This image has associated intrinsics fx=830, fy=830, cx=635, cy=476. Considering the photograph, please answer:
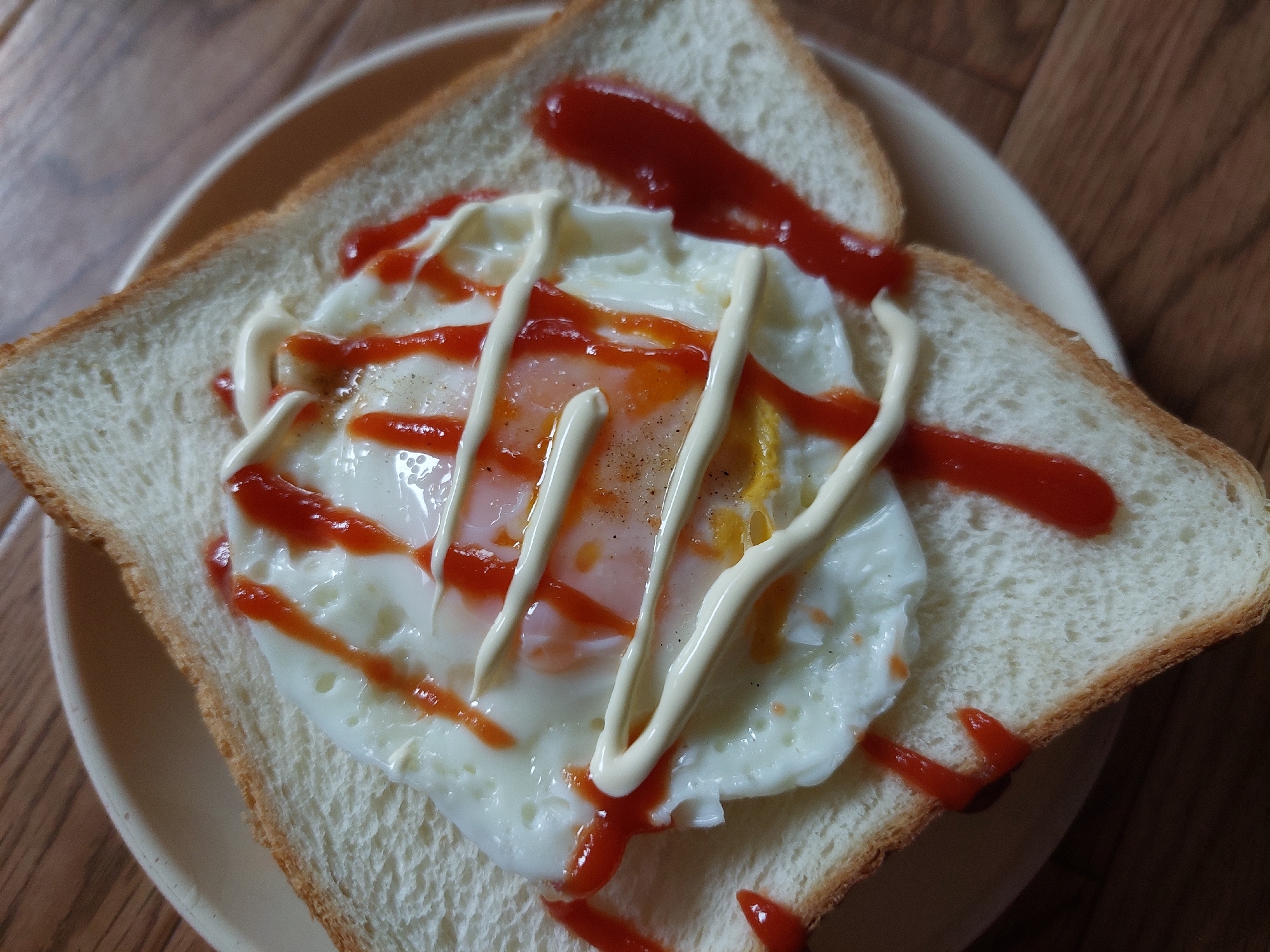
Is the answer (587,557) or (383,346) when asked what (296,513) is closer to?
(383,346)

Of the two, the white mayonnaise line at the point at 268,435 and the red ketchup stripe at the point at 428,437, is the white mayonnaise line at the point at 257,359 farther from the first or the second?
the red ketchup stripe at the point at 428,437

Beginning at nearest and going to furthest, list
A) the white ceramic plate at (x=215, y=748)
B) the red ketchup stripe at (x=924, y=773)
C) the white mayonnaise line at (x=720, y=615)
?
the white mayonnaise line at (x=720, y=615) → the red ketchup stripe at (x=924, y=773) → the white ceramic plate at (x=215, y=748)

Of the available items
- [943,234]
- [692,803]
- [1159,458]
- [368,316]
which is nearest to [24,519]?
[368,316]

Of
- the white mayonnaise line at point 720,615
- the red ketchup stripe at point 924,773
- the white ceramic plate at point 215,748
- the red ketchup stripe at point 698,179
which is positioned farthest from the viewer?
the red ketchup stripe at point 698,179

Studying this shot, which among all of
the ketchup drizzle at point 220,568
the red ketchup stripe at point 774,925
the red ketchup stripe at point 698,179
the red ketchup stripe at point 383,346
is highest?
the red ketchup stripe at point 698,179

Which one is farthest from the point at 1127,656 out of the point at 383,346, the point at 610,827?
the point at 383,346

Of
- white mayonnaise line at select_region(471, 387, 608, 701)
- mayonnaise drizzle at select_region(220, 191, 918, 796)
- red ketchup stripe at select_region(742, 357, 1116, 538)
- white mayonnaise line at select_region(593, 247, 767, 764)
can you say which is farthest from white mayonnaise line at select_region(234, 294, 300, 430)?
red ketchup stripe at select_region(742, 357, 1116, 538)

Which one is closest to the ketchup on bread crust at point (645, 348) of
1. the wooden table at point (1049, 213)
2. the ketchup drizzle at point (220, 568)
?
the ketchup drizzle at point (220, 568)
